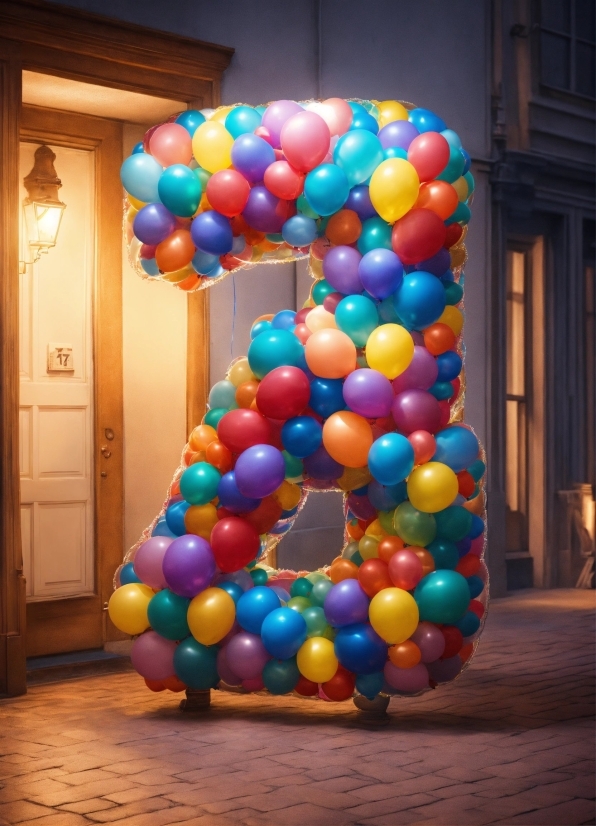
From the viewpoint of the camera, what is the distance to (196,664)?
5027 mm

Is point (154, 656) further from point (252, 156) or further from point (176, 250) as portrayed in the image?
point (252, 156)

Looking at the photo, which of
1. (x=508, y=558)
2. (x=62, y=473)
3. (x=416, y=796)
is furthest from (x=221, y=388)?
(x=508, y=558)

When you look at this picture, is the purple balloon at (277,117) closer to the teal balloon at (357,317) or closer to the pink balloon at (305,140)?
the pink balloon at (305,140)

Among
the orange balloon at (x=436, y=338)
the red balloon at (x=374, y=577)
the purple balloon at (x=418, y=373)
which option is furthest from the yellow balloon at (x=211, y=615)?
the orange balloon at (x=436, y=338)

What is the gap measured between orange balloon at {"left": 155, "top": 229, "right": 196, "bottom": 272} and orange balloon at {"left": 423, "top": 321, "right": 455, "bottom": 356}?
1.06 metres

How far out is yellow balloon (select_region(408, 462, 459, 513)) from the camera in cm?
480

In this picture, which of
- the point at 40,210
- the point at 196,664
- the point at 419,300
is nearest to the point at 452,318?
the point at 419,300

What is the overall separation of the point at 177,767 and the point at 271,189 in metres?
2.33

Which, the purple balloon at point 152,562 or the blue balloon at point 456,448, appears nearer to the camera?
the blue balloon at point 456,448

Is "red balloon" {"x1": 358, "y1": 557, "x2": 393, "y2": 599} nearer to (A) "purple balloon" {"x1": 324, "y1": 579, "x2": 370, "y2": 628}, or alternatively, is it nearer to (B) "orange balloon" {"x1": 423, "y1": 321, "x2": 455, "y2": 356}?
(A) "purple balloon" {"x1": 324, "y1": 579, "x2": 370, "y2": 628}

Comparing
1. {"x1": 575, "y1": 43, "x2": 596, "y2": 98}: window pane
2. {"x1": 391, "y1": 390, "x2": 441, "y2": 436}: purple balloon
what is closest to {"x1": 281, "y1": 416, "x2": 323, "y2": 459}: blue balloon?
{"x1": 391, "y1": 390, "x2": 441, "y2": 436}: purple balloon

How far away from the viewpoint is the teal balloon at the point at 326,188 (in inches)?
190

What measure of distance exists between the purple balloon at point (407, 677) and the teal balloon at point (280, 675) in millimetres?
393

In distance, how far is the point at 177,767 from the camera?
4371 millimetres
